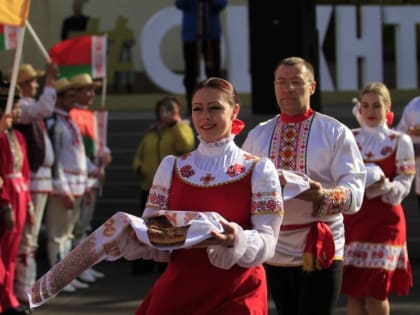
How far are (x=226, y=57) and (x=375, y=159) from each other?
10877 mm

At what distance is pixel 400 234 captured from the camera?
26.7 ft

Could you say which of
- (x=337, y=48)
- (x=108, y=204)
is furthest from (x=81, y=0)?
(x=108, y=204)

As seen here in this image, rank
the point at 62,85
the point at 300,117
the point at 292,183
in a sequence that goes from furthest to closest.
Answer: the point at 62,85
the point at 300,117
the point at 292,183

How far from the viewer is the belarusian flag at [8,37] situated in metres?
10.2

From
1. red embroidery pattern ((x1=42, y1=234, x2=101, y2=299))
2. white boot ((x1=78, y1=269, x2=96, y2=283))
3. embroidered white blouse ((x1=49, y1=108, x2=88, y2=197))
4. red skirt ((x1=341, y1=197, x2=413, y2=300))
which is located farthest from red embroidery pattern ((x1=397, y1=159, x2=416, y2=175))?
white boot ((x1=78, y1=269, x2=96, y2=283))

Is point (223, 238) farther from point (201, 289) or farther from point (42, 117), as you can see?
point (42, 117)

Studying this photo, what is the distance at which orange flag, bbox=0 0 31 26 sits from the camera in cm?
895

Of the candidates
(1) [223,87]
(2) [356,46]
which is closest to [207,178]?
(1) [223,87]

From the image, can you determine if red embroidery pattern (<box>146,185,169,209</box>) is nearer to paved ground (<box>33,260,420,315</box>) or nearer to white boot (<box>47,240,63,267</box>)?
paved ground (<box>33,260,420,315</box>)

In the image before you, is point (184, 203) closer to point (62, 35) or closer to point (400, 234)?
point (400, 234)

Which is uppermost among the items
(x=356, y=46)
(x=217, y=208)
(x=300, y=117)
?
(x=356, y=46)

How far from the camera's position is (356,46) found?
19.1 meters

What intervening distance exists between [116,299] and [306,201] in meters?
4.69

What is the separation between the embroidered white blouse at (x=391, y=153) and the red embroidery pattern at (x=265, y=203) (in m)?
2.82
